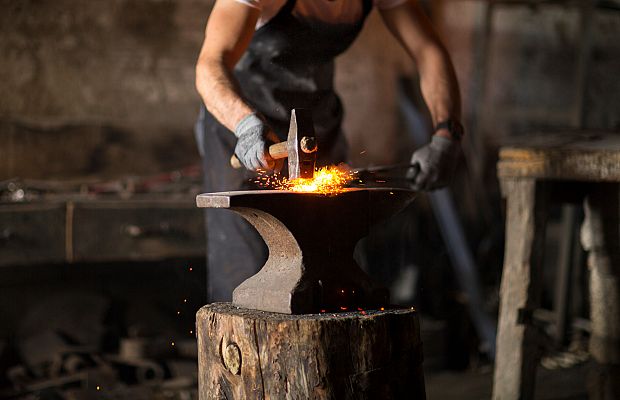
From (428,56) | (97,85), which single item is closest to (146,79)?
(97,85)

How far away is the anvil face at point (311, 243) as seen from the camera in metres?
2.44

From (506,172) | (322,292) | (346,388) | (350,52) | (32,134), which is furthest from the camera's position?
(350,52)

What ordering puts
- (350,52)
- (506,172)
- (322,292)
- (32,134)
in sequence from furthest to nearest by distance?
(350,52) < (32,134) < (506,172) < (322,292)

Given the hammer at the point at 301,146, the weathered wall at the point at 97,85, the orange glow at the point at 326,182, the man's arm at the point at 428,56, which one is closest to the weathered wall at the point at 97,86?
the weathered wall at the point at 97,85

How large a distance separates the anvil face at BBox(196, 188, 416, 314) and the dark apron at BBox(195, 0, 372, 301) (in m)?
0.87

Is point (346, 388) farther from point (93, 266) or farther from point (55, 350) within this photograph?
point (93, 266)

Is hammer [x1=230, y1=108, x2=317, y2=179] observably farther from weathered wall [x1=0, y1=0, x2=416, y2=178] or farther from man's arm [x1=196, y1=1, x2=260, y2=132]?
weathered wall [x1=0, y1=0, x2=416, y2=178]

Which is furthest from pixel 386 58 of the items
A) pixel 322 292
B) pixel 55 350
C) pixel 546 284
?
pixel 322 292

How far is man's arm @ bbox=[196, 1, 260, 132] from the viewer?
298cm

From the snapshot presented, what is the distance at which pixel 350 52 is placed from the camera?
6176mm

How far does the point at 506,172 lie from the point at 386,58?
2.82 meters

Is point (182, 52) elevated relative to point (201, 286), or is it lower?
elevated

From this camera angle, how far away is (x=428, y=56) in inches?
141

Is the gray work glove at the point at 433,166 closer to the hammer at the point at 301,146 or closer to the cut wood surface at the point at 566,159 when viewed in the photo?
the cut wood surface at the point at 566,159
